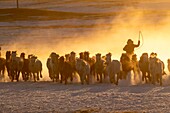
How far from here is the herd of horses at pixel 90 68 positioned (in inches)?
1041

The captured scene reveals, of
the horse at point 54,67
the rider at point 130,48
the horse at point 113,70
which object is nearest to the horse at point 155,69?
the horse at point 113,70

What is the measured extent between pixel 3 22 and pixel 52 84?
4461 centimetres

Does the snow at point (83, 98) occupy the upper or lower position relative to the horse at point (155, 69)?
lower

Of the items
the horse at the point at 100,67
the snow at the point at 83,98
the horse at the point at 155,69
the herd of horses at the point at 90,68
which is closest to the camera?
the snow at the point at 83,98

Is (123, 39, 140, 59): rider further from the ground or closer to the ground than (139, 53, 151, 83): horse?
further from the ground

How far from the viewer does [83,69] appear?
26.5m

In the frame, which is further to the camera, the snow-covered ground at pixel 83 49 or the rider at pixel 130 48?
the rider at pixel 130 48

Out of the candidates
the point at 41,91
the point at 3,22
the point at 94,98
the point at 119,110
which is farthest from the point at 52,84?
the point at 3,22

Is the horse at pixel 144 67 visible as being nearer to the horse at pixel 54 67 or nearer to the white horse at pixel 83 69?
the white horse at pixel 83 69

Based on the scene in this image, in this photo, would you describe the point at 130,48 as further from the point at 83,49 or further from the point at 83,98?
the point at 83,49

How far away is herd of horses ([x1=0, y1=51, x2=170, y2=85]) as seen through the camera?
2645 cm

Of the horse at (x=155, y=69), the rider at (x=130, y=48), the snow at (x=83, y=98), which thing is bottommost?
the snow at (x=83, y=98)

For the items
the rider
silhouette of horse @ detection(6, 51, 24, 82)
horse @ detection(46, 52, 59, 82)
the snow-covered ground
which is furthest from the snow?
the rider

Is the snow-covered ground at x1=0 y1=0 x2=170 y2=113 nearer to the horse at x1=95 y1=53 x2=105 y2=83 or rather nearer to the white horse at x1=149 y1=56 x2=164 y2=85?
the white horse at x1=149 y1=56 x2=164 y2=85
